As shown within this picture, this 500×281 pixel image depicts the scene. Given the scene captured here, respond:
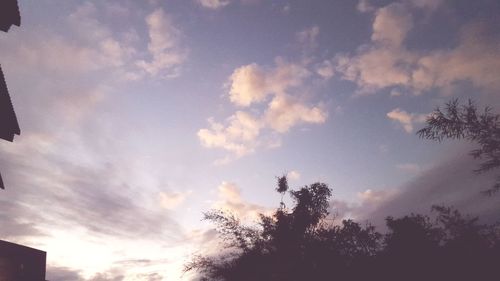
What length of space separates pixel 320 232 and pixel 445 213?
11.7m

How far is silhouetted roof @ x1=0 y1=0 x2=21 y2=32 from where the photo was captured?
15.6 ft

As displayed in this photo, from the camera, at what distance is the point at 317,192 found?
3638 cm

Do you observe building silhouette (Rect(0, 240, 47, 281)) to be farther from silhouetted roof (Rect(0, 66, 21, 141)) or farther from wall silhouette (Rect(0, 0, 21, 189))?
wall silhouette (Rect(0, 0, 21, 189))

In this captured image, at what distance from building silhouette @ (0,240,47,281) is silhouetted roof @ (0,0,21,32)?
6.72 metres

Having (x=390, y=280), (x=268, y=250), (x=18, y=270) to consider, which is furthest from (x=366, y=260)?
(x=18, y=270)

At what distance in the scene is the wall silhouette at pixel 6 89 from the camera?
15.5 ft

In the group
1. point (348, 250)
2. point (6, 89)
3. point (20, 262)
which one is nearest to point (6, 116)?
point (6, 89)

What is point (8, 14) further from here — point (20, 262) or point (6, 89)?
point (20, 262)

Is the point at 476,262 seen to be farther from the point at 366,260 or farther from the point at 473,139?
the point at 473,139

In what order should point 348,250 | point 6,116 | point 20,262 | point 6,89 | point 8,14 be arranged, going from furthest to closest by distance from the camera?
point 348,250
point 20,262
point 6,116
point 8,14
point 6,89

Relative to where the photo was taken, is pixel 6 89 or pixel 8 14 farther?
pixel 8 14

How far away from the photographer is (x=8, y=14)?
16.0 feet

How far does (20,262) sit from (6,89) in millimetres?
7272

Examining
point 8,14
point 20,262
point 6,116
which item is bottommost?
point 20,262
